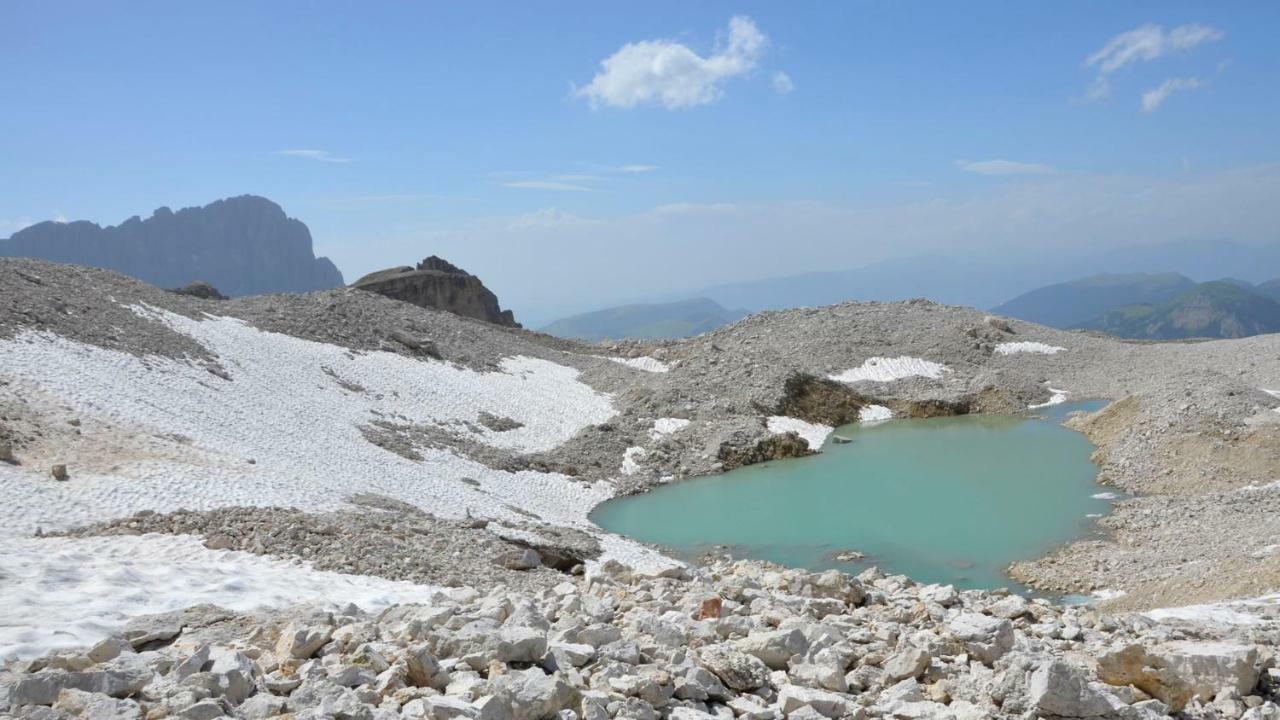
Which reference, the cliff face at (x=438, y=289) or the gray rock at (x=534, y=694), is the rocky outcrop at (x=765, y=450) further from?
the cliff face at (x=438, y=289)

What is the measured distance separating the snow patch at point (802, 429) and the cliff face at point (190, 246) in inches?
6139

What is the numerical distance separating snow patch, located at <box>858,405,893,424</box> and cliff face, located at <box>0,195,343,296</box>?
155201 millimetres

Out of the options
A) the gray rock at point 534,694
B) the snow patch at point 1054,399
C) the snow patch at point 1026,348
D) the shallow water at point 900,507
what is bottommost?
the shallow water at point 900,507

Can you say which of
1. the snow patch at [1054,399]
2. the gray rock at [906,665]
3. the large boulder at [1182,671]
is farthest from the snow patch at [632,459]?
the large boulder at [1182,671]

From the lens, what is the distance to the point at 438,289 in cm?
5450

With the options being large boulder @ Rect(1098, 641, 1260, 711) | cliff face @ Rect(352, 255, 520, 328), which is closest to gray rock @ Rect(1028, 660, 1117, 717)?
large boulder @ Rect(1098, 641, 1260, 711)

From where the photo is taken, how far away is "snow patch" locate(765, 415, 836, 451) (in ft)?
105

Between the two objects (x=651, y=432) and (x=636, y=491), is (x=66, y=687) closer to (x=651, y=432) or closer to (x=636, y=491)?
(x=636, y=491)

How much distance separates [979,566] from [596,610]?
1255 centimetres

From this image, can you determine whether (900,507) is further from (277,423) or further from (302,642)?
(302,642)

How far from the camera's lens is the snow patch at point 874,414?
36.8 m

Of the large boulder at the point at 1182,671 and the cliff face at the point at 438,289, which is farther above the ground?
the cliff face at the point at 438,289

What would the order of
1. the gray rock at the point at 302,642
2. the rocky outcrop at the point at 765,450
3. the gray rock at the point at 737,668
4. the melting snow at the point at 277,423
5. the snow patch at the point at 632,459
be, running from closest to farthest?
1. the gray rock at the point at 737,668
2. the gray rock at the point at 302,642
3. the melting snow at the point at 277,423
4. the snow patch at the point at 632,459
5. the rocky outcrop at the point at 765,450

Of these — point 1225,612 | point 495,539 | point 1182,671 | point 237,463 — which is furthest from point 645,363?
point 1182,671
